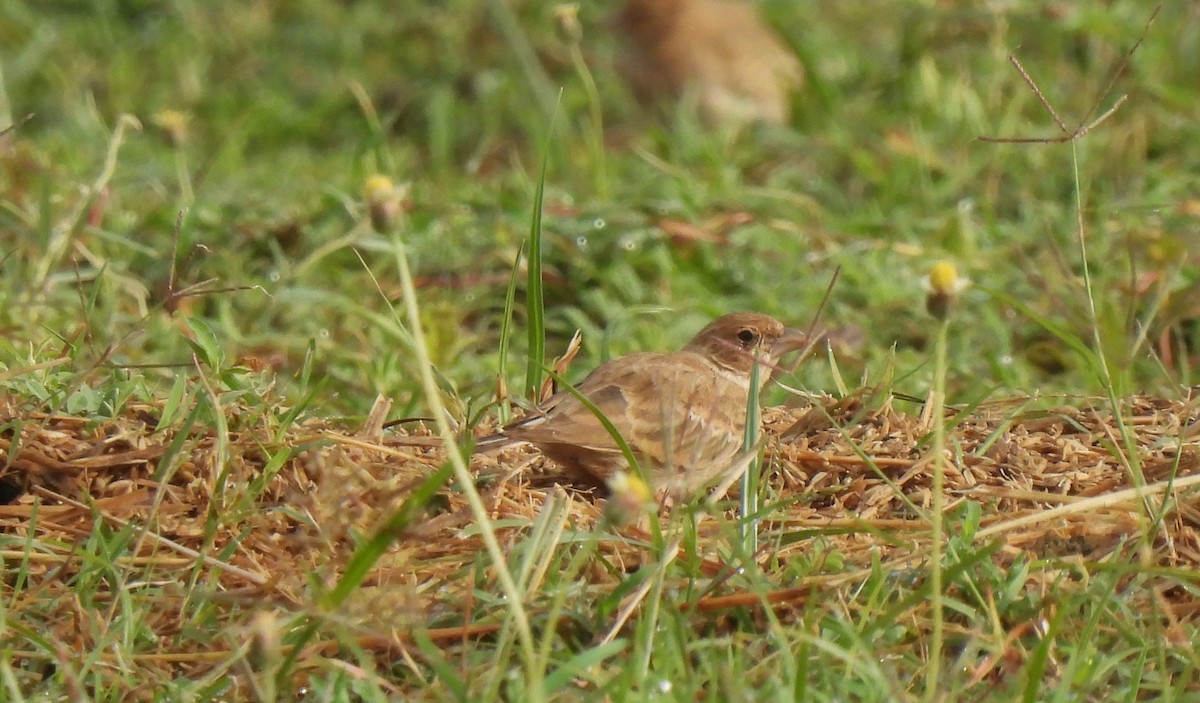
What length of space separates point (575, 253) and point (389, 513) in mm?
2985

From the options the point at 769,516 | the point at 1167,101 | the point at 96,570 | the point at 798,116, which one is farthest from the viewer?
the point at 798,116

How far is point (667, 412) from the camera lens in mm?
3434

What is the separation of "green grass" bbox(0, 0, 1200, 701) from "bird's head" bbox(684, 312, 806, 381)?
398mm

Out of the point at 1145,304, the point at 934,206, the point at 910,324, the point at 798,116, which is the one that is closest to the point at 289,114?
the point at 798,116

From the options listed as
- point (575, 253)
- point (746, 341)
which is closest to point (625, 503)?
point (746, 341)

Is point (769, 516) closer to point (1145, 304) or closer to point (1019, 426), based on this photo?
point (1019, 426)

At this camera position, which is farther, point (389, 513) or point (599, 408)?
point (599, 408)

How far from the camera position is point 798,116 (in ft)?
26.9

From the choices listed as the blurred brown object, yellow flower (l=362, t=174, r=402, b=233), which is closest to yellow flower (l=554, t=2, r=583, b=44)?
the blurred brown object

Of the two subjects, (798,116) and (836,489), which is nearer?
(836,489)

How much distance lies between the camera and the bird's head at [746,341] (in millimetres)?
4742

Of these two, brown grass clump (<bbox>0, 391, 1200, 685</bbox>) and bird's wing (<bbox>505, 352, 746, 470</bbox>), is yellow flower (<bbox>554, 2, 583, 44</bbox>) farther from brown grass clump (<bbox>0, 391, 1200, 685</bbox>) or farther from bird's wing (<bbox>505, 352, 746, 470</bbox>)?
brown grass clump (<bbox>0, 391, 1200, 685</bbox>)

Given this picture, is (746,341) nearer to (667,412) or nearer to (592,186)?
(667,412)

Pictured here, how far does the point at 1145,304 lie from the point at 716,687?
316 cm
